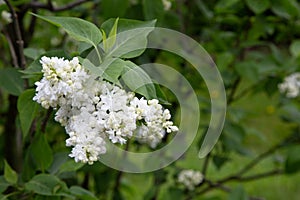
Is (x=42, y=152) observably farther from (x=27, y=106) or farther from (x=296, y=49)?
(x=296, y=49)

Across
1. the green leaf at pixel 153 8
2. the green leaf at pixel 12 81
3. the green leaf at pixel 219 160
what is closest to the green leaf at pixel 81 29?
the green leaf at pixel 12 81

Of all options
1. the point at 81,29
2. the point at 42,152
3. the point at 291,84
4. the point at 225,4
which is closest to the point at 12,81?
the point at 42,152

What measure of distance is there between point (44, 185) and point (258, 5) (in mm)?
979

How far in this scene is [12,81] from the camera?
51.6 inches

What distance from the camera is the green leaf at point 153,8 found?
5.19ft

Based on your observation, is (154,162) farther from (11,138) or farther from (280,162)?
(280,162)

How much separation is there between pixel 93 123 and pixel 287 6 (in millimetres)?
1149

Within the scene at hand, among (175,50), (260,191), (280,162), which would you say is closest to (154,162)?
(175,50)

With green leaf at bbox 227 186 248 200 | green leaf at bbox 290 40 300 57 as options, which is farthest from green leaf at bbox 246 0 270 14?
green leaf at bbox 227 186 248 200

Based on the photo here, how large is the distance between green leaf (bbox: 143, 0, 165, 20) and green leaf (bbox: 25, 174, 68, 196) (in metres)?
0.61

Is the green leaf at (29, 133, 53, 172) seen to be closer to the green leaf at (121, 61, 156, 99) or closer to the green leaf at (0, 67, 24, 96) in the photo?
the green leaf at (0, 67, 24, 96)

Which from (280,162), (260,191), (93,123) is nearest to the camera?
(93,123)

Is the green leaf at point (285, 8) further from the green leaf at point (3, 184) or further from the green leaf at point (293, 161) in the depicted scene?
the green leaf at point (3, 184)

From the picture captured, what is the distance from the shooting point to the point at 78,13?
2.13m
